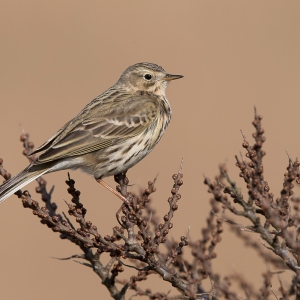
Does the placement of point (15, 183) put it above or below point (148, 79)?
below

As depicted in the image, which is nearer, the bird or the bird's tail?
the bird's tail

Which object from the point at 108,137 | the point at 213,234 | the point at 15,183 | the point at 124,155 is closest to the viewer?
the point at 213,234

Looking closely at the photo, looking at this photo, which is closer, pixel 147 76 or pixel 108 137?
pixel 108 137

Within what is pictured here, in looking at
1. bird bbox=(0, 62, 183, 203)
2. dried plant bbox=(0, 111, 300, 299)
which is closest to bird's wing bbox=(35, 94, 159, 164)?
bird bbox=(0, 62, 183, 203)

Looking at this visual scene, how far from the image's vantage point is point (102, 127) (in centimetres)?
646

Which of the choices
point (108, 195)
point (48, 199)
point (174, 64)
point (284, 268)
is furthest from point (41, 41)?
point (284, 268)

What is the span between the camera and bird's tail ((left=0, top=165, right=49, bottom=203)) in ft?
17.4

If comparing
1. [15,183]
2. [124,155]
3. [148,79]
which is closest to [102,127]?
[124,155]

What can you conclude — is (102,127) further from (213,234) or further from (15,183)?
(213,234)

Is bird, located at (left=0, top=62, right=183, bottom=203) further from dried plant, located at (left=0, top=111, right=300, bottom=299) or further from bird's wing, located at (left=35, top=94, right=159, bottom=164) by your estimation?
dried plant, located at (left=0, top=111, right=300, bottom=299)

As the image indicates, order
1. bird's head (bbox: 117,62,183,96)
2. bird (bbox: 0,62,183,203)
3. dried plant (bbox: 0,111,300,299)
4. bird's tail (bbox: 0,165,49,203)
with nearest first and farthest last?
1. dried plant (bbox: 0,111,300,299)
2. bird's tail (bbox: 0,165,49,203)
3. bird (bbox: 0,62,183,203)
4. bird's head (bbox: 117,62,183,96)

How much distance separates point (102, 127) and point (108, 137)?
0.40 ft

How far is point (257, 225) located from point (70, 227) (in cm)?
140

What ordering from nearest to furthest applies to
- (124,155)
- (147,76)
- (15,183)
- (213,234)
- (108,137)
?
(213,234) → (15,183) → (124,155) → (108,137) → (147,76)
